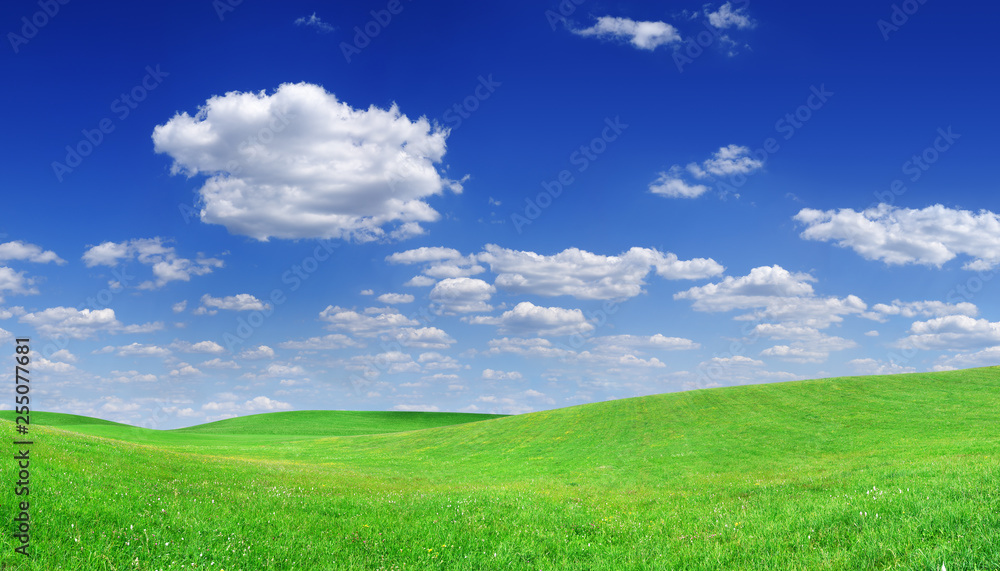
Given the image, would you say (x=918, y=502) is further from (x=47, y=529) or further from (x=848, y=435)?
(x=848, y=435)

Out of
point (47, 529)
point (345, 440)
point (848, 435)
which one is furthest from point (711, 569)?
point (345, 440)

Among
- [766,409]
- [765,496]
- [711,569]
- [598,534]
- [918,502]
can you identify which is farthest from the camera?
[766,409]

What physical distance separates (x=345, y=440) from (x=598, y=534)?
71.0 metres

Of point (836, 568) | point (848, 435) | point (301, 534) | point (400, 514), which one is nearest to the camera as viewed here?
point (836, 568)

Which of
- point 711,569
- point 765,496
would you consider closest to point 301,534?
point 711,569

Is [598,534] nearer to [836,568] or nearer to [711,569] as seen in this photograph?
[711,569]

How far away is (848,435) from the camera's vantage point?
42000 mm

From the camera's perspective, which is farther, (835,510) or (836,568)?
(835,510)

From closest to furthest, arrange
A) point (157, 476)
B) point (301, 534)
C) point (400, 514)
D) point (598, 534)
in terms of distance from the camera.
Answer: point (301, 534)
point (598, 534)
point (400, 514)
point (157, 476)

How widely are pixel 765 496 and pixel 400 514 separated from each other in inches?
441

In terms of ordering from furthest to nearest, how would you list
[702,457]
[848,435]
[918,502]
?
[848,435] → [702,457] → [918,502]

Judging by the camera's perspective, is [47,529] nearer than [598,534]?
Yes

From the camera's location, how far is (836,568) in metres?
8.60

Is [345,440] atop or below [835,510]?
below
